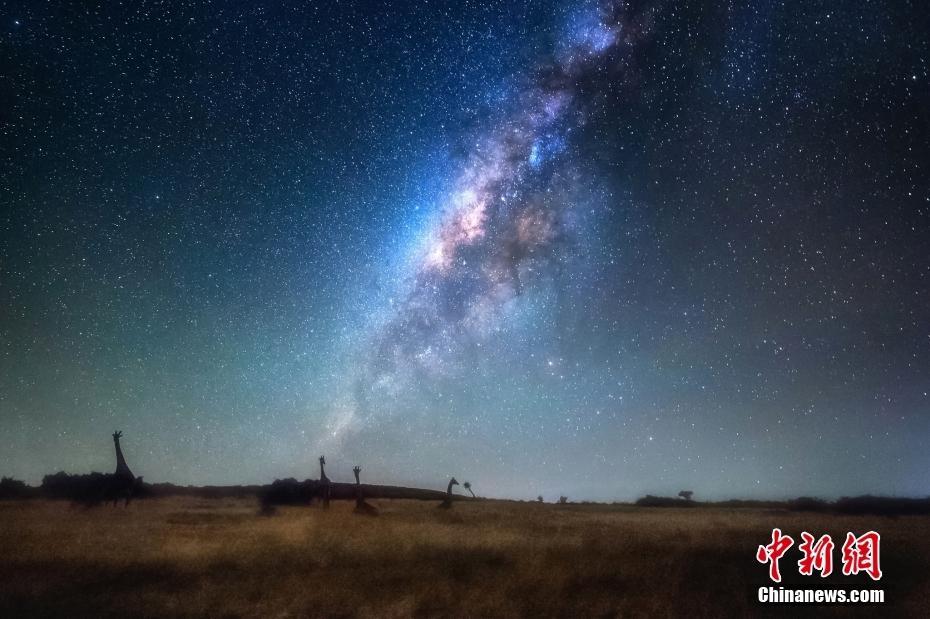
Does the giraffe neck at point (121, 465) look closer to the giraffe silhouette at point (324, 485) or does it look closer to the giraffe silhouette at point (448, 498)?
the giraffe silhouette at point (324, 485)

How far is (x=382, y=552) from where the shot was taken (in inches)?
940

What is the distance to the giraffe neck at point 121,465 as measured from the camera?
3077cm

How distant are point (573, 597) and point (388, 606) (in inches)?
270

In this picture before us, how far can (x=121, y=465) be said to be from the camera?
1249 inches

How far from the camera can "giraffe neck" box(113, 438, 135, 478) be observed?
30.8 meters

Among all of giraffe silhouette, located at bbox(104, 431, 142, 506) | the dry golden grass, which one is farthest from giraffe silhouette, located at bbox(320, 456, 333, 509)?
giraffe silhouette, located at bbox(104, 431, 142, 506)

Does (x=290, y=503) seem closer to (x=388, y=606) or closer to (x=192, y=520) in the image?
(x=192, y=520)

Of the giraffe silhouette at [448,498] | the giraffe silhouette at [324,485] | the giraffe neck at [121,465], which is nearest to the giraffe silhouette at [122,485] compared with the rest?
the giraffe neck at [121,465]

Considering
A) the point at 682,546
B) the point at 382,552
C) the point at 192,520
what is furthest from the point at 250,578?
the point at 682,546

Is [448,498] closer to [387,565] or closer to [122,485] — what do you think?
[387,565]

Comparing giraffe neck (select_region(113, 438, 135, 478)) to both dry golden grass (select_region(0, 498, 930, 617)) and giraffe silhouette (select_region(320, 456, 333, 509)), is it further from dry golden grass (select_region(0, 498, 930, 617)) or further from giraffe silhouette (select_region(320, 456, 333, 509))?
giraffe silhouette (select_region(320, 456, 333, 509))

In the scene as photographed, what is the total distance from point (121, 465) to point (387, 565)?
18.5 m

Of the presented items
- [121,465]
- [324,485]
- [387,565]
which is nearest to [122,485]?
[121,465]

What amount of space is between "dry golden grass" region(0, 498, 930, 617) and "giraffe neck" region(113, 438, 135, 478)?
2.89 metres
